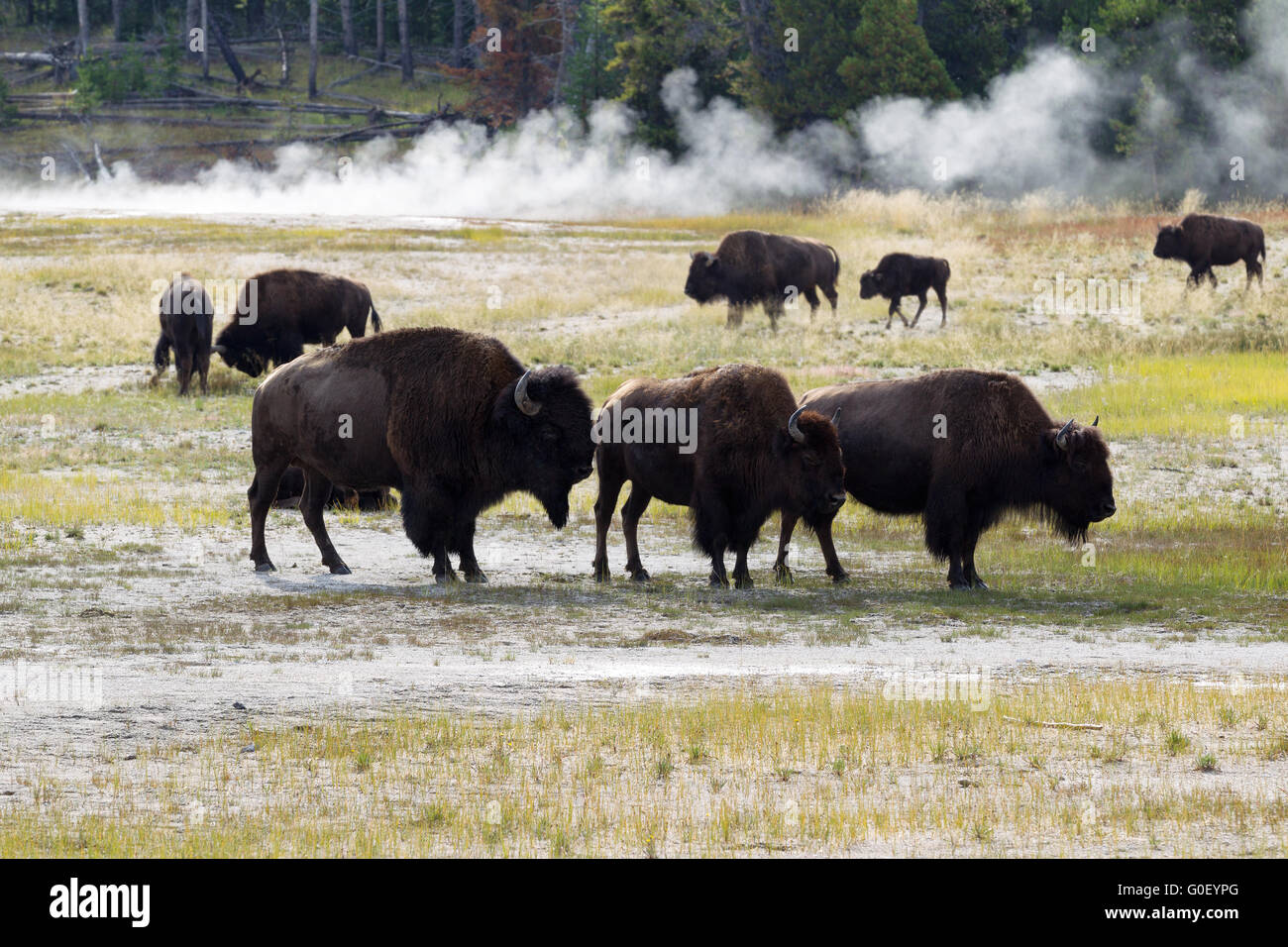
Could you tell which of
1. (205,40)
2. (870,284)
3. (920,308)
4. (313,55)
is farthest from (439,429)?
(205,40)

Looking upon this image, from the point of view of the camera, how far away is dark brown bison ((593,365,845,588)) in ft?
39.7

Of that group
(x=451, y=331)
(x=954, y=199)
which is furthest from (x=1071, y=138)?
(x=451, y=331)

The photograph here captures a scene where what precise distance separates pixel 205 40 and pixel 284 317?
6346 cm

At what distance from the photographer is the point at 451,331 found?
41.4 ft

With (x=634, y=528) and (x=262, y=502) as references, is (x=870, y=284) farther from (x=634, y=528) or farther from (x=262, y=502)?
(x=262, y=502)

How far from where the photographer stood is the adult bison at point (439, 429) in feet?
39.9

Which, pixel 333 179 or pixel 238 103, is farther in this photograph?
pixel 238 103

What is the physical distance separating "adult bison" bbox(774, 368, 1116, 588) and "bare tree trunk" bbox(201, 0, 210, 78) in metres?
72.0

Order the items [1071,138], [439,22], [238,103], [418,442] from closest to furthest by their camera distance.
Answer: [418,442]
[1071,138]
[238,103]
[439,22]

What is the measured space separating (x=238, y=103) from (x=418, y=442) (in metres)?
72.8

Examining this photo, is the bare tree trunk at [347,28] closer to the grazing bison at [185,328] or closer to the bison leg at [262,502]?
the grazing bison at [185,328]

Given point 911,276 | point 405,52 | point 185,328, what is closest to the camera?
point 185,328

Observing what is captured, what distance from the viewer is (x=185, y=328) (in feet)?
76.4

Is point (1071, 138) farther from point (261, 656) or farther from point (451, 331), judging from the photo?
point (261, 656)
